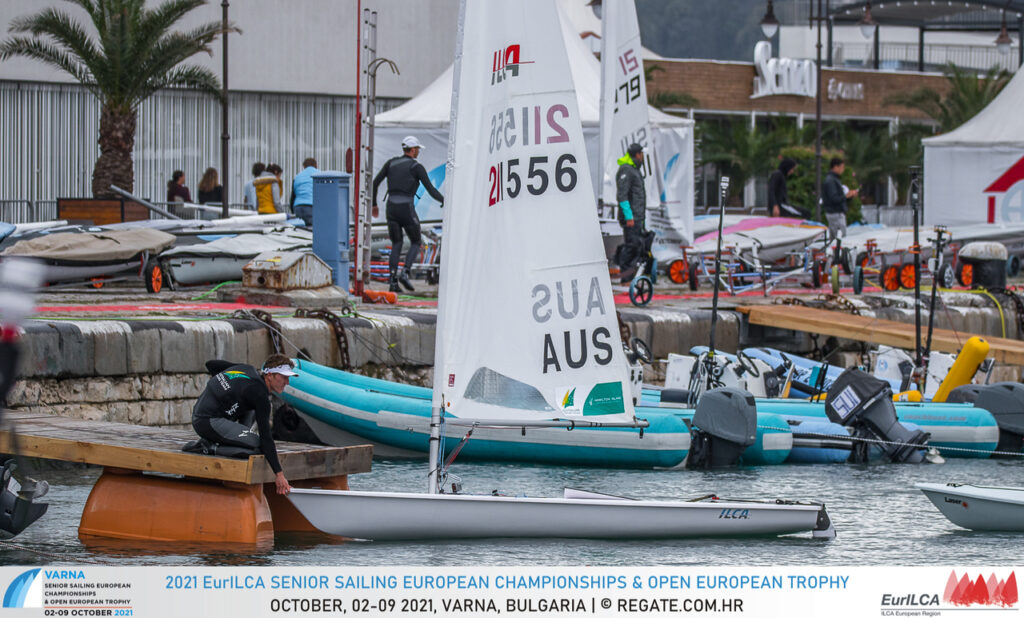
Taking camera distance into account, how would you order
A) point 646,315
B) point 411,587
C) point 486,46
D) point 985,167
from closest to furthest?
1. point 411,587
2. point 486,46
3. point 646,315
4. point 985,167

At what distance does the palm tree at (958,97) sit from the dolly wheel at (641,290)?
23.8m

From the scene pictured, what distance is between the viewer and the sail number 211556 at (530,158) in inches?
417

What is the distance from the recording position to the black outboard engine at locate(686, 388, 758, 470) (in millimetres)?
14664

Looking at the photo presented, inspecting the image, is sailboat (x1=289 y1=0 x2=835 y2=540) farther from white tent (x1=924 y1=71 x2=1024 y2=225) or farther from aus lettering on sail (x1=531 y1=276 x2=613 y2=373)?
white tent (x1=924 y1=71 x2=1024 y2=225)

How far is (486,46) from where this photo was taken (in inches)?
411

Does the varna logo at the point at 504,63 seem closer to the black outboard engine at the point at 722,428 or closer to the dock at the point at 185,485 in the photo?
the dock at the point at 185,485

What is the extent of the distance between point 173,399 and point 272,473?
460 cm

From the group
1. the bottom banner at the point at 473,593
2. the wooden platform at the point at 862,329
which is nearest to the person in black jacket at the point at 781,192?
the wooden platform at the point at 862,329

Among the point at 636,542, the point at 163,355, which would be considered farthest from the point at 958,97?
the point at 636,542

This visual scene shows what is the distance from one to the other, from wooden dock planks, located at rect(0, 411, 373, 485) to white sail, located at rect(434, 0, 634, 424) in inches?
39.5

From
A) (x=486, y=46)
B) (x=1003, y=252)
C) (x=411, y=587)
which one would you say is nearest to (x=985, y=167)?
(x=1003, y=252)

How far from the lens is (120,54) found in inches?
1009

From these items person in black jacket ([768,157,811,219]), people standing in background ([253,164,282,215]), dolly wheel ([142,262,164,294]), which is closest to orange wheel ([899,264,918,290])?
person in black jacket ([768,157,811,219])

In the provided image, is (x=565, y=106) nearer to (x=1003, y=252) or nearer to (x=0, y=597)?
(x=0, y=597)
